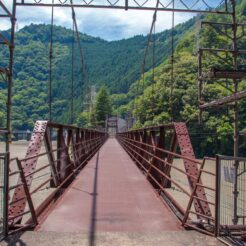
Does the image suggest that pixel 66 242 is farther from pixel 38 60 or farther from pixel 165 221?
pixel 38 60

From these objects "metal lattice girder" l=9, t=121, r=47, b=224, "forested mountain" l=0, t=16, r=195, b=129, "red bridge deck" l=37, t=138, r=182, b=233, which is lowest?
"red bridge deck" l=37, t=138, r=182, b=233

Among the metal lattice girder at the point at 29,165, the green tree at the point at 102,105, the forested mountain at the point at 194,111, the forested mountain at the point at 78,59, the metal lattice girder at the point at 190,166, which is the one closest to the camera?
the metal lattice girder at the point at 29,165

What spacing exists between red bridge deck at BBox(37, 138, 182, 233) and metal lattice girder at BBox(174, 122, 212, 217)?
349mm

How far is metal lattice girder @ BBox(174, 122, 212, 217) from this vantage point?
460cm

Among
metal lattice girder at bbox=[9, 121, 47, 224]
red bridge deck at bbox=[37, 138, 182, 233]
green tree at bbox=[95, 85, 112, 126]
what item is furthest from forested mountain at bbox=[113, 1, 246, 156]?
green tree at bbox=[95, 85, 112, 126]

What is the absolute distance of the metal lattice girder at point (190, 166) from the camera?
181 inches

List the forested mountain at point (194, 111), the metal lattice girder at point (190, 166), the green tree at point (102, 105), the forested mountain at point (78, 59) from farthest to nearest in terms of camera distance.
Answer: the green tree at point (102, 105) → the forested mountain at point (78, 59) → the forested mountain at point (194, 111) → the metal lattice girder at point (190, 166)

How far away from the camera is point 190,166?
Result: 5.09m

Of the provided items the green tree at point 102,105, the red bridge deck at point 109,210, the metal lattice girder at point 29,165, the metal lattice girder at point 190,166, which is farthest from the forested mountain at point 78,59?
the metal lattice girder at point 190,166

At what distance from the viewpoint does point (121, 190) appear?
6977 mm

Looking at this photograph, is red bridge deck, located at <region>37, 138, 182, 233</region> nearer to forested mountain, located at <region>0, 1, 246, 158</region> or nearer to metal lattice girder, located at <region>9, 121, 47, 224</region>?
metal lattice girder, located at <region>9, 121, 47, 224</region>

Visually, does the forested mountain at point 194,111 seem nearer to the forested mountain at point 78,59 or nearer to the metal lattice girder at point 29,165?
the forested mountain at point 78,59

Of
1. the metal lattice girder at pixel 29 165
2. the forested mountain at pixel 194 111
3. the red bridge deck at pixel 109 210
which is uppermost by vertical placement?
the forested mountain at pixel 194 111

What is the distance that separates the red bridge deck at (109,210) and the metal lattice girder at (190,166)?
349 mm
